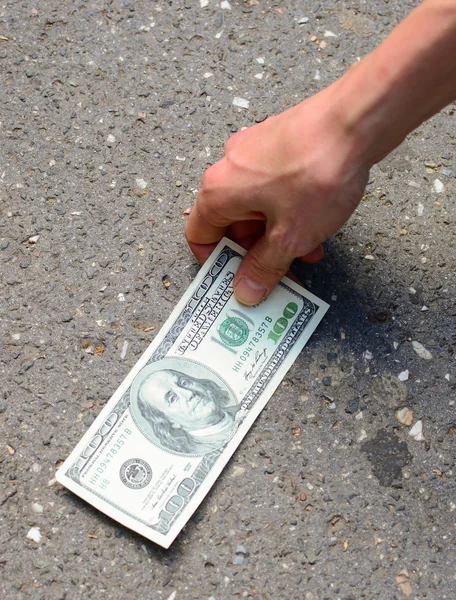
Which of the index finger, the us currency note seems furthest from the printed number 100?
the index finger

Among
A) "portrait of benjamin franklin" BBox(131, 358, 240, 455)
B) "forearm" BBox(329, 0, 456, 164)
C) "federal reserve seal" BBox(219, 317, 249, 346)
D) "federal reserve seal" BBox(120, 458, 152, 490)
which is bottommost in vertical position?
"federal reserve seal" BBox(120, 458, 152, 490)

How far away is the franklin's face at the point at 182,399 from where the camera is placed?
1.42 meters

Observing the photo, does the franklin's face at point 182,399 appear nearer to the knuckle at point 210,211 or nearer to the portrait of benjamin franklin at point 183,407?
the portrait of benjamin franklin at point 183,407

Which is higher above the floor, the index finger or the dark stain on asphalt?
the index finger

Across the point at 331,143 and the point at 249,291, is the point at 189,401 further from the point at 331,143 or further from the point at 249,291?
the point at 331,143

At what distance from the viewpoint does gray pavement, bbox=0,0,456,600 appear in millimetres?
1363

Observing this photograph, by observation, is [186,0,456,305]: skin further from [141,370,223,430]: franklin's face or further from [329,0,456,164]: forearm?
[141,370,223,430]: franklin's face

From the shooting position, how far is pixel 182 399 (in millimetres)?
1430

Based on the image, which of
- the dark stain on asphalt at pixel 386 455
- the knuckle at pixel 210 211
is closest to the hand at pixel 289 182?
the knuckle at pixel 210 211

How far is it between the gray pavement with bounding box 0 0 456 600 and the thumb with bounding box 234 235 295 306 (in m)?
0.13

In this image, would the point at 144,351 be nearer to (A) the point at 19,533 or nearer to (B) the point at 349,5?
(A) the point at 19,533

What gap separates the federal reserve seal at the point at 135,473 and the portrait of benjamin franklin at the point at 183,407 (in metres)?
0.06

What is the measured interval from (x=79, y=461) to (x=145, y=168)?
71cm

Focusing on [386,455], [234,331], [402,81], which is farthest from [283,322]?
[402,81]
